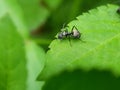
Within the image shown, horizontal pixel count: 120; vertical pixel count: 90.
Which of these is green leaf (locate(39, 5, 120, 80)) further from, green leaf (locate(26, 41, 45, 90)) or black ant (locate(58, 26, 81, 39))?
green leaf (locate(26, 41, 45, 90))

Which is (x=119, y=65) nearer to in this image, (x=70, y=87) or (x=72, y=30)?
(x=72, y=30)

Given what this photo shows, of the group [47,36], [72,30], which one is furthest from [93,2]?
[72,30]

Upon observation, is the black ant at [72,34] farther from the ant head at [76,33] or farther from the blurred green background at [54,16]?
the blurred green background at [54,16]

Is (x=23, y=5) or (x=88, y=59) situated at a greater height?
(x=23, y=5)

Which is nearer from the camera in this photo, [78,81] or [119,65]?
[78,81]

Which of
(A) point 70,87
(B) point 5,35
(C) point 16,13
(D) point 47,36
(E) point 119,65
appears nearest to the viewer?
(A) point 70,87

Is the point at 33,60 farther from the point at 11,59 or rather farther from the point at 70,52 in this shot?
the point at 70,52

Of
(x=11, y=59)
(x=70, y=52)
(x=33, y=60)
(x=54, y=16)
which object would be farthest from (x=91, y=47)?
(x=54, y=16)

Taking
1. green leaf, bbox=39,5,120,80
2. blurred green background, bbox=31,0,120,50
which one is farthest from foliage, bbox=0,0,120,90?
blurred green background, bbox=31,0,120,50
